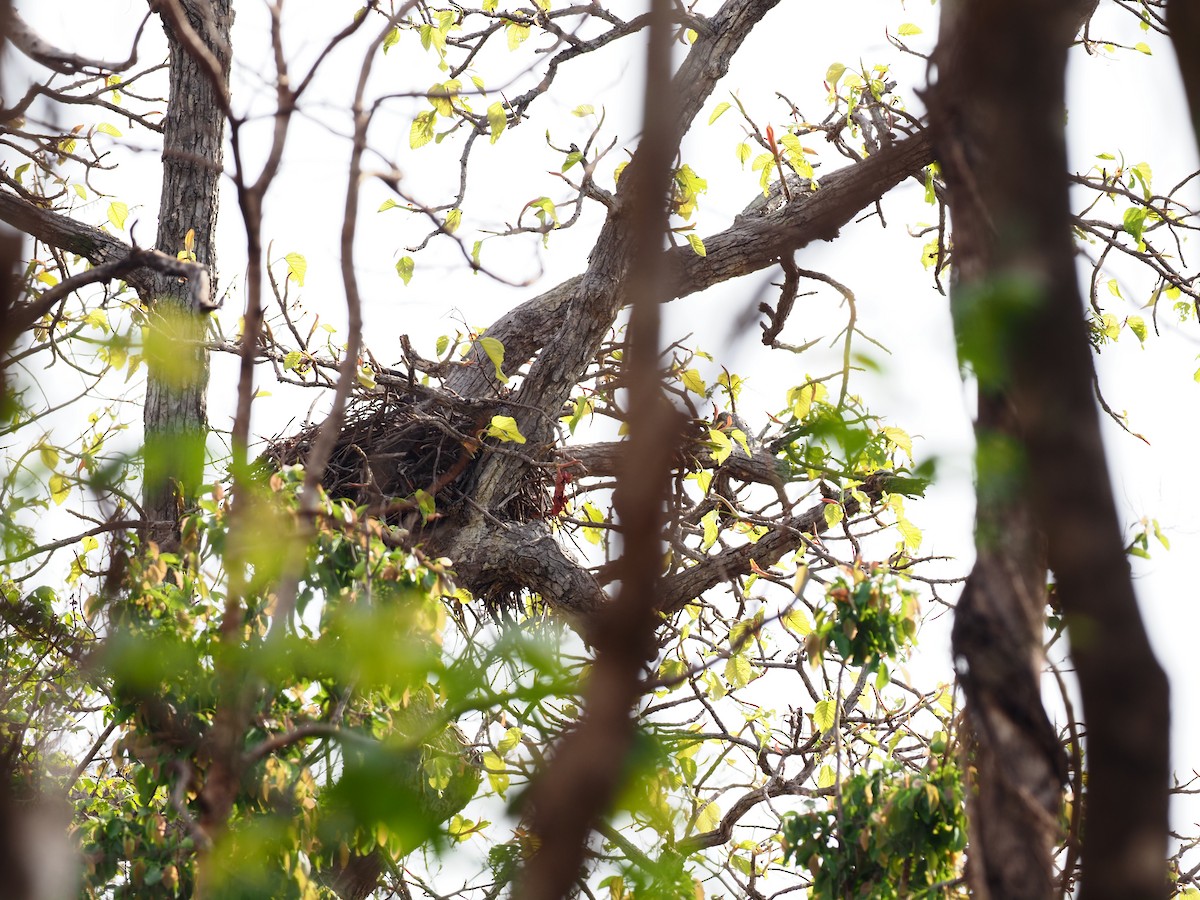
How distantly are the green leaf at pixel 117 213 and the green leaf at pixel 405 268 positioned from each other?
1109 mm

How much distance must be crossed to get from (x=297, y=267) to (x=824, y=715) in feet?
7.83

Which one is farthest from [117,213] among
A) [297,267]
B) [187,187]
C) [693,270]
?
[693,270]

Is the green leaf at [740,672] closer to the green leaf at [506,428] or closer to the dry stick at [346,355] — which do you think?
the green leaf at [506,428]

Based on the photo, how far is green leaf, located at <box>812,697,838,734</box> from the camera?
3.10 meters

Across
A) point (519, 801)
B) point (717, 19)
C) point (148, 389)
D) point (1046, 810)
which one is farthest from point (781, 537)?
point (519, 801)

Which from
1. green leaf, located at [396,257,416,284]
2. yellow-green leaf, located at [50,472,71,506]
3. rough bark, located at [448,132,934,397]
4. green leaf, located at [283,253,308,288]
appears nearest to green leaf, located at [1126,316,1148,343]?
rough bark, located at [448,132,934,397]

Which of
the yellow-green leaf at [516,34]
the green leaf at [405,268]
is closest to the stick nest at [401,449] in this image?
the green leaf at [405,268]

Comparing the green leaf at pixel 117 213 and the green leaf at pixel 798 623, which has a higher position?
the green leaf at pixel 117 213

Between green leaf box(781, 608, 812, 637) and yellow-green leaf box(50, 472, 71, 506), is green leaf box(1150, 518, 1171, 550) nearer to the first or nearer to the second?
green leaf box(781, 608, 812, 637)

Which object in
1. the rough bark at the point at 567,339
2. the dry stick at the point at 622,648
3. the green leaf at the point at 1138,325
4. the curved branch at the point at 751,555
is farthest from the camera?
the green leaf at the point at 1138,325

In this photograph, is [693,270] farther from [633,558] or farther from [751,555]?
[633,558]

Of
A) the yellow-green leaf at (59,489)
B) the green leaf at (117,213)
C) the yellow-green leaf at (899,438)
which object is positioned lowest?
the yellow-green leaf at (59,489)

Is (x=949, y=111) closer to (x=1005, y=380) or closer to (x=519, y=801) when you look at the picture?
(x=1005, y=380)

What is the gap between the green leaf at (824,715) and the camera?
310cm
